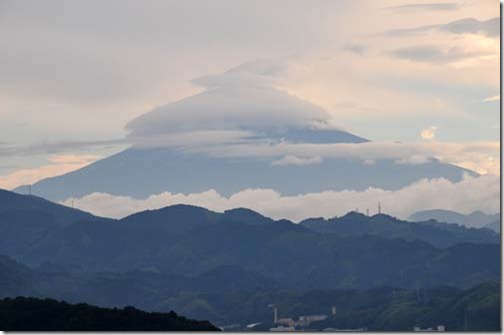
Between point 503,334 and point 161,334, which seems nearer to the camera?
point 503,334

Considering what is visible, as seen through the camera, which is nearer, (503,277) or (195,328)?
(503,277)

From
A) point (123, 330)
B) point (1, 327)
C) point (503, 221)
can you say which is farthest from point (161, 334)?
point (503, 221)

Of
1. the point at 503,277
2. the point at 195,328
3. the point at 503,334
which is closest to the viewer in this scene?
the point at 503,334

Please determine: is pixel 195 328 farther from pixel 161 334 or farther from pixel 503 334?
pixel 503 334

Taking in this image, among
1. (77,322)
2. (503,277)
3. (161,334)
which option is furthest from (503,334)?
(77,322)

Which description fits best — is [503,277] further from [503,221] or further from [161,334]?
[161,334]

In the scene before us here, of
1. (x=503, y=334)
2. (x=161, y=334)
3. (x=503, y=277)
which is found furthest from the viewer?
(x=161, y=334)

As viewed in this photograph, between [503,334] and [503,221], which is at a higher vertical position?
[503,221]

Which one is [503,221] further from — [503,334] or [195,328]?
[195,328]

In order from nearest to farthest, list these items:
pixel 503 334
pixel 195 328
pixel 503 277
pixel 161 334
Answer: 1. pixel 503 334
2. pixel 503 277
3. pixel 161 334
4. pixel 195 328
